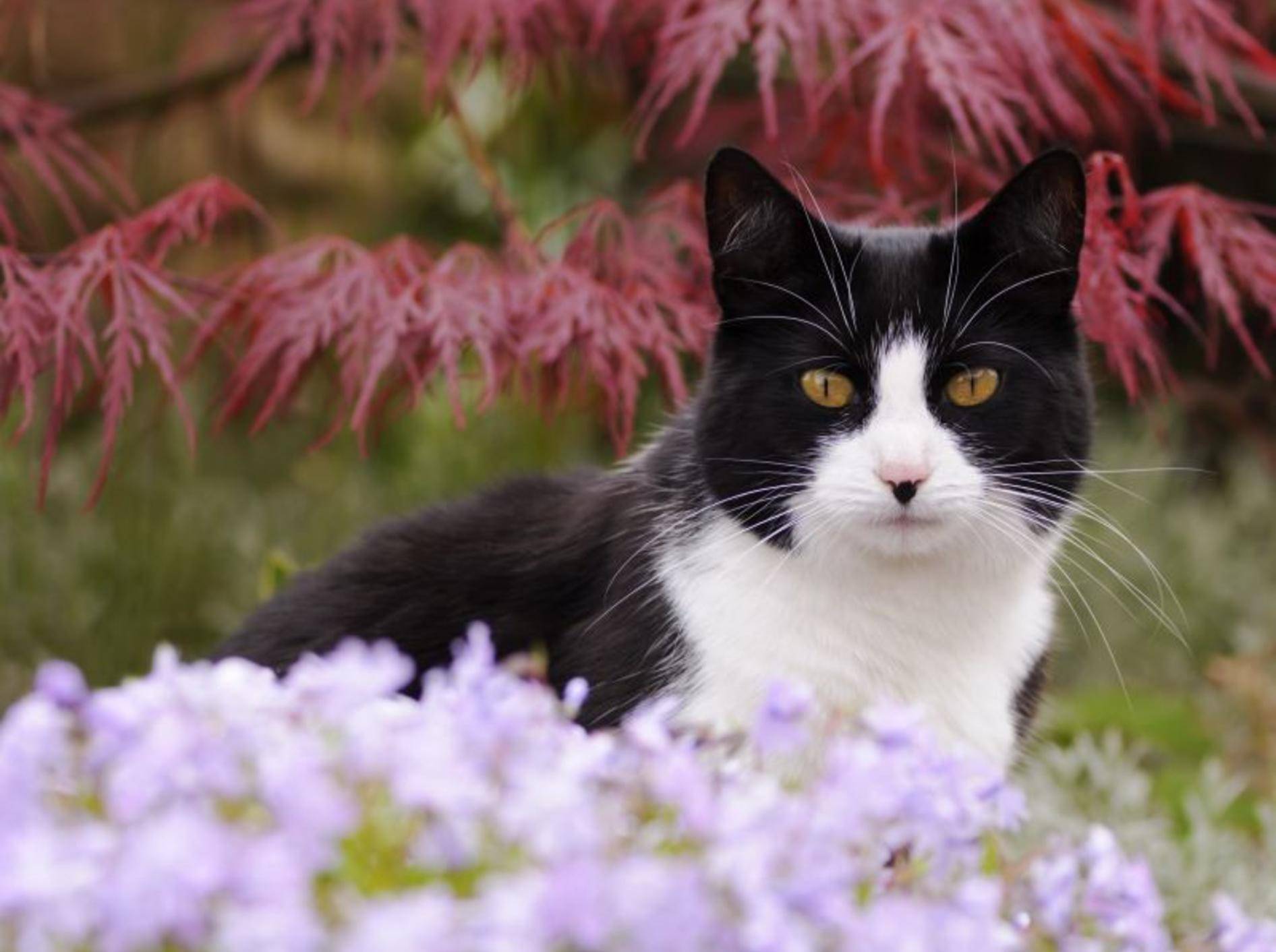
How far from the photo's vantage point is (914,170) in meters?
2.71

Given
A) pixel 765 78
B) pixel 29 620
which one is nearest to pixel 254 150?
pixel 29 620

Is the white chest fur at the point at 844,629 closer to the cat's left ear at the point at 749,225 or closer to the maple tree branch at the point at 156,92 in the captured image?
the cat's left ear at the point at 749,225

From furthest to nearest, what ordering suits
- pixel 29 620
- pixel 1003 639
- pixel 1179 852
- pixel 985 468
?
1. pixel 29 620
2. pixel 1179 852
3. pixel 1003 639
4. pixel 985 468

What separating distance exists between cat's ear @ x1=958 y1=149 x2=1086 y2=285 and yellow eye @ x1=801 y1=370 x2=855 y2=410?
0.22m

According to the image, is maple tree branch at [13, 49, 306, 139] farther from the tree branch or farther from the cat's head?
the cat's head

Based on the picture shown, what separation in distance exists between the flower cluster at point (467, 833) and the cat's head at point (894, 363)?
0.66 meters

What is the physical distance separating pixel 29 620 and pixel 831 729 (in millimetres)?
3031

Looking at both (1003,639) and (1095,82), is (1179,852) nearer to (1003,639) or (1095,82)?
(1003,639)

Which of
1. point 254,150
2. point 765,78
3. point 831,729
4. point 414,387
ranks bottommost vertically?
point 254,150

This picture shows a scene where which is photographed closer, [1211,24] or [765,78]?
[765,78]

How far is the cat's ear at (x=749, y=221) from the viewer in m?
1.90

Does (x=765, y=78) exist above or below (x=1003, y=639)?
above

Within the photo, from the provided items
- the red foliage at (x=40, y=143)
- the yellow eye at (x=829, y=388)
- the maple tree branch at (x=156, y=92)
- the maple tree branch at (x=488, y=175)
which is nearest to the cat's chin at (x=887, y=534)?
the yellow eye at (x=829, y=388)

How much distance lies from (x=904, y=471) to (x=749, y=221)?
36cm
